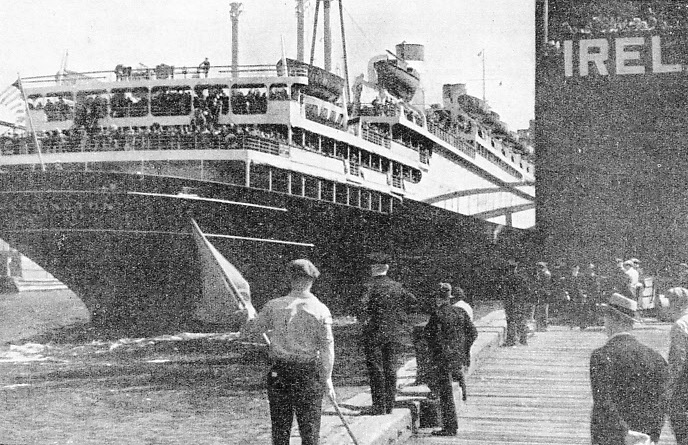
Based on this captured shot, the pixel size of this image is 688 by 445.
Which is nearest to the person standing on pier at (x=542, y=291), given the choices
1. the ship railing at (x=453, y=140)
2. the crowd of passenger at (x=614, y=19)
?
the crowd of passenger at (x=614, y=19)

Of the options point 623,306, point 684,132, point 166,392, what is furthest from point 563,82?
point 166,392

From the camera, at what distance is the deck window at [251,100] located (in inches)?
569

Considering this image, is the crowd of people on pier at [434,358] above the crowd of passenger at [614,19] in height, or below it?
below

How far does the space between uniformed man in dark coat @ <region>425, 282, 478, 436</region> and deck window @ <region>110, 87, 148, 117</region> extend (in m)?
10.5

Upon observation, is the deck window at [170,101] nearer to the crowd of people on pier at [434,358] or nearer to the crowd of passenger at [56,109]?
the crowd of passenger at [56,109]

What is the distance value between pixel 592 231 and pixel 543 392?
136 cm

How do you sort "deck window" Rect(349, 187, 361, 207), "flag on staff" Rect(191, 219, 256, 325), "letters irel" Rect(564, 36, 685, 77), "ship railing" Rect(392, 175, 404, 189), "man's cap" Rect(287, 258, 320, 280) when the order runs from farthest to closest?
"ship railing" Rect(392, 175, 404, 189), "deck window" Rect(349, 187, 361, 207), "letters irel" Rect(564, 36, 685, 77), "flag on staff" Rect(191, 219, 256, 325), "man's cap" Rect(287, 258, 320, 280)

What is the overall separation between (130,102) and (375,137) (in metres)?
5.85

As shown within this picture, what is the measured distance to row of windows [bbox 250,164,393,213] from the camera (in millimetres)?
13305

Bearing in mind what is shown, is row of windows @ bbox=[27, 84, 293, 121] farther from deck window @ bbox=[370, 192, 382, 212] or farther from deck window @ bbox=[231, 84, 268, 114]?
deck window @ bbox=[370, 192, 382, 212]

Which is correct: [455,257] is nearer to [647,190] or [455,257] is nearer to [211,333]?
[211,333]

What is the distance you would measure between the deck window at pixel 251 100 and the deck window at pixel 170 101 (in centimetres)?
85

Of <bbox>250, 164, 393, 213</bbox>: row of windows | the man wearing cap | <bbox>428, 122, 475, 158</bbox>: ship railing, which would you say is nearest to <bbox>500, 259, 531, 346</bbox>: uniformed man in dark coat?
<bbox>250, 164, 393, 213</bbox>: row of windows

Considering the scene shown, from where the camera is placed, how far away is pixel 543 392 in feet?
21.2
